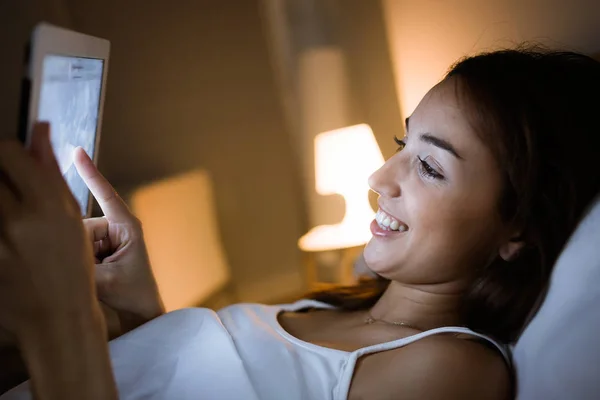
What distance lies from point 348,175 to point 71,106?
892 mm

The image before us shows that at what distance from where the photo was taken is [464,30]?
1225mm

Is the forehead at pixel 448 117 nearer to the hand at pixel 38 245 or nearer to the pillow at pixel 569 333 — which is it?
the pillow at pixel 569 333

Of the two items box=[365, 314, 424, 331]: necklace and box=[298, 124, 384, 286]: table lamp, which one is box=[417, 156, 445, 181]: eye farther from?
box=[298, 124, 384, 286]: table lamp

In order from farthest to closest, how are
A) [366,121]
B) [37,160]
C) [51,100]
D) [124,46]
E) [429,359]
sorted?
[366,121], [124,46], [429,359], [51,100], [37,160]

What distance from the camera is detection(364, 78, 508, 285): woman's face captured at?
873 mm

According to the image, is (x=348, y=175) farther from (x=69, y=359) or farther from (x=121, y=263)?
(x=69, y=359)

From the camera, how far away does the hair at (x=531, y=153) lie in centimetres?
86

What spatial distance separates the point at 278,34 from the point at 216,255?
683 mm

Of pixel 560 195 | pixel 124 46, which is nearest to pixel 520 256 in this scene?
pixel 560 195

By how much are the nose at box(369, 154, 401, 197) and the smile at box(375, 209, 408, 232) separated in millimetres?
44

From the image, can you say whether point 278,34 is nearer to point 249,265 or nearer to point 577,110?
point 249,265

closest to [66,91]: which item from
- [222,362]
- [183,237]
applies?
[222,362]

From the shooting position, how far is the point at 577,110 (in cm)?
88

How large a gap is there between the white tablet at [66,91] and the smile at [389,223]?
51 centimetres
